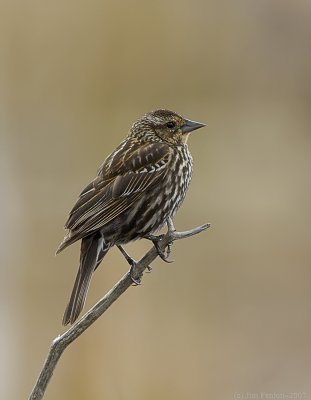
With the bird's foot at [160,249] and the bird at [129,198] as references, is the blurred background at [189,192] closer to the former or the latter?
the bird at [129,198]

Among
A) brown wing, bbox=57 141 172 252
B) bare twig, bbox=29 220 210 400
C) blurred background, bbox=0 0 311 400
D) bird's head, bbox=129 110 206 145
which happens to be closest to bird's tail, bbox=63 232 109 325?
brown wing, bbox=57 141 172 252

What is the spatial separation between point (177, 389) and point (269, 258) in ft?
5.27

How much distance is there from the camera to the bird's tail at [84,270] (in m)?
4.13

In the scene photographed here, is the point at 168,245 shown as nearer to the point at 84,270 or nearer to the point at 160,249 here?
the point at 160,249

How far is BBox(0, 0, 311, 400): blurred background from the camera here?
1016cm

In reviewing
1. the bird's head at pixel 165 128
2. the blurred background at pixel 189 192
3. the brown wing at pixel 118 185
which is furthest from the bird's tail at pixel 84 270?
the blurred background at pixel 189 192

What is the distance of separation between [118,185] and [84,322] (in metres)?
1.46

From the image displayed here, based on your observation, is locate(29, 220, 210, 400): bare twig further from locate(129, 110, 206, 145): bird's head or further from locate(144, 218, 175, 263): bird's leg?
locate(129, 110, 206, 145): bird's head

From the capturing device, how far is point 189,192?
10.3 m

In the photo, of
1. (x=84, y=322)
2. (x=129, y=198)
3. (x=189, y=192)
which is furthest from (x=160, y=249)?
(x=189, y=192)

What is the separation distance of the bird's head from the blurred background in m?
4.31

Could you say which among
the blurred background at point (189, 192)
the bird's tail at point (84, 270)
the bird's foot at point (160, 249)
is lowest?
the blurred background at point (189, 192)

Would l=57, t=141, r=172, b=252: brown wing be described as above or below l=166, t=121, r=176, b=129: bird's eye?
below

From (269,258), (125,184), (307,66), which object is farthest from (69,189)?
(125,184)
